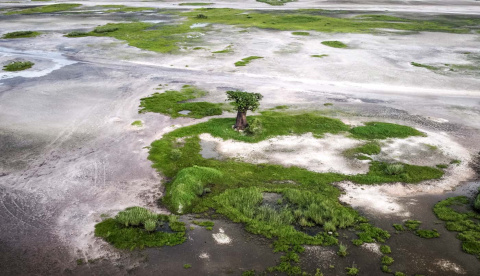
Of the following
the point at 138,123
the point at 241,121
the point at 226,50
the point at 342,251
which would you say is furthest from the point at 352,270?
the point at 226,50

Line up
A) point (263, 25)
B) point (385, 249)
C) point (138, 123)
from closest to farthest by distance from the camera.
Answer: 1. point (385, 249)
2. point (138, 123)
3. point (263, 25)

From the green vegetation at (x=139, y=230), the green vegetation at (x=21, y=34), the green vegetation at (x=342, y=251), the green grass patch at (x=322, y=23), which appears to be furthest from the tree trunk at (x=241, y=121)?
the green vegetation at (x=21, y=34)

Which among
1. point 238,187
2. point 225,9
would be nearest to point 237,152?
point 238,187

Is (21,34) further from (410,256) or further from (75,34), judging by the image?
(410,256)

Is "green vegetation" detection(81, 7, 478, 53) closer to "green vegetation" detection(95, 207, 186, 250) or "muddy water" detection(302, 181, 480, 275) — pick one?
"green vegetation" detection(95, 207, 186, 250)

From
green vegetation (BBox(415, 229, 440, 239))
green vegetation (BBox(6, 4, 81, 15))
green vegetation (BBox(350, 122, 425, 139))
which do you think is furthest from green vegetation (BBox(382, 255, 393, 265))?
green vegetation (BBox(6, 4, 81, 15))

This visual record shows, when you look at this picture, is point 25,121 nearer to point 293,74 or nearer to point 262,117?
point 262,117
